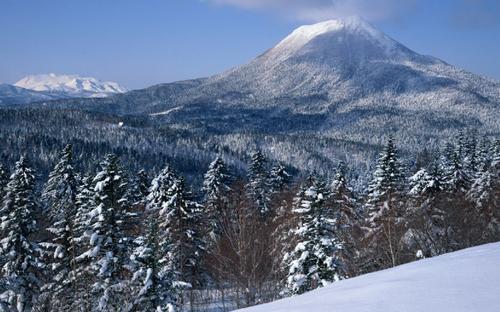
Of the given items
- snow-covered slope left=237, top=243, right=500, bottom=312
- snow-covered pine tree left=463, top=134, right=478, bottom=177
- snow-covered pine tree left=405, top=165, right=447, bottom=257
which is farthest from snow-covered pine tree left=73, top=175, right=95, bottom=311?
snow-covered pine tree left=463, top=134, right=478, bottom=177

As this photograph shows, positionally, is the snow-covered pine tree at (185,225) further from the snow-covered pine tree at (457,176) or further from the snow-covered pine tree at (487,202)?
the snow-covered pine tree at (457,176)

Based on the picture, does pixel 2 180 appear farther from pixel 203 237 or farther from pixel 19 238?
pixel 203 237

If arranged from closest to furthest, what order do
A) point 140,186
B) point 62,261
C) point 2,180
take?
point 62,261
point 2,180
point 140,186

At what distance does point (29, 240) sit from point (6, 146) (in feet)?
533

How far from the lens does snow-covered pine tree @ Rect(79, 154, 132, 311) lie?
17891 mm

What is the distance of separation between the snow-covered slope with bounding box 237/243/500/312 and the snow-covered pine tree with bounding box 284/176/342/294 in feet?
35.4

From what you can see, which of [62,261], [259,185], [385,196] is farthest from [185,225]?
[385,196]

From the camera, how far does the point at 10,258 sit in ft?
75.3

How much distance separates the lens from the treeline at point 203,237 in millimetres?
18016

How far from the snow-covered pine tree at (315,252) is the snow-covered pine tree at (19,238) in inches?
561

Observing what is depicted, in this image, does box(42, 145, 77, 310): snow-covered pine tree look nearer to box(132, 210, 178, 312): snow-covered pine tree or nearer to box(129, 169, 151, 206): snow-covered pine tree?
box(132, 210, 178, 312): snow-covered pine tree

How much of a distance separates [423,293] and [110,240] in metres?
16.0

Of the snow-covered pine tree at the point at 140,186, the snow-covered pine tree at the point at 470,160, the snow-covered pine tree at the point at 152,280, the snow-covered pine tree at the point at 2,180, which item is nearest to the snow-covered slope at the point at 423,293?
the snow-covered pine tree at the point at 152,280

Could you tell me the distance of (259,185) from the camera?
38531mm
